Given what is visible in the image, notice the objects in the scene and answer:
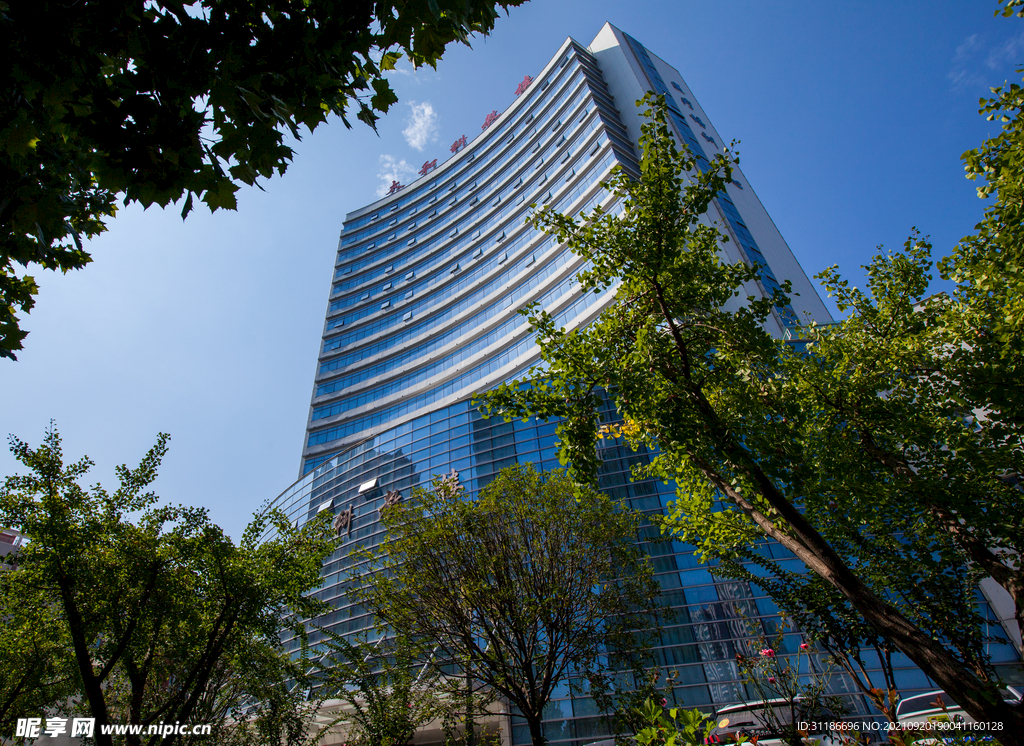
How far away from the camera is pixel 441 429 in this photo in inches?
982

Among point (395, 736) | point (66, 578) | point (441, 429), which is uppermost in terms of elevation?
point (441, 429)

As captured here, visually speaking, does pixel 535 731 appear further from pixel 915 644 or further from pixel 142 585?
pixel 142 585

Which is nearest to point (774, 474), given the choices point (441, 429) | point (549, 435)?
point (549, 435)

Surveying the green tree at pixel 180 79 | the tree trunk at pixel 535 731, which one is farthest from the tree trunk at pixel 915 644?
the tree trunk at pixel 535 731

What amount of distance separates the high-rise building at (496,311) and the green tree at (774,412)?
29.9 ft

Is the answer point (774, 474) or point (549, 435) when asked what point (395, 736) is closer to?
point (774, 474)

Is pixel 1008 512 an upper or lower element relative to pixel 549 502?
lower

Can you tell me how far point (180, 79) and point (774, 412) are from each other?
→ 744cm

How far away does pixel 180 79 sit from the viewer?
2.52m

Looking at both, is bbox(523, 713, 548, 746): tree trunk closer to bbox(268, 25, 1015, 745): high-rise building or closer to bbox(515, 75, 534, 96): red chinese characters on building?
bbox(268, 25, 1015, 745): high-rise building

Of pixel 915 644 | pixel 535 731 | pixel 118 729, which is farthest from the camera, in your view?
pixel 118 729

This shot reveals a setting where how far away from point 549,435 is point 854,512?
48.9 ft

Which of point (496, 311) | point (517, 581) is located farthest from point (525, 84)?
point (517, 581)

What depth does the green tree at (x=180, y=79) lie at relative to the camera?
234 centimetres
